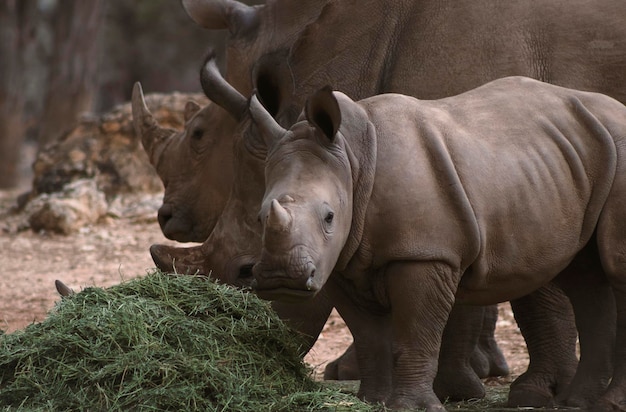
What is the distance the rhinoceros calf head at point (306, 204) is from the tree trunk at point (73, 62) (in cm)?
1501

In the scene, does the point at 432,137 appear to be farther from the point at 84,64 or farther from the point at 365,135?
the point at 84,64

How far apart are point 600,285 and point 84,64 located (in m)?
15.3

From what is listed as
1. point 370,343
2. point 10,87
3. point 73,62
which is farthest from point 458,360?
point 73,62

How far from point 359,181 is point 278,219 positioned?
52cm

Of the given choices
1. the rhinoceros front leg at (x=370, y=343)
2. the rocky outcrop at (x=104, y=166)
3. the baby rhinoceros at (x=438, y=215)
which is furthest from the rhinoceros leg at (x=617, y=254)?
the rocky outcrop at (x=104, y=166)

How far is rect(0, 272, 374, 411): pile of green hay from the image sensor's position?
5141mm

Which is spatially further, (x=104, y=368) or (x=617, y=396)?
(x=617, y=396)

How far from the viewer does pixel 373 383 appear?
5.77 meters

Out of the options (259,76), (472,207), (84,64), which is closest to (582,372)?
(472,207)

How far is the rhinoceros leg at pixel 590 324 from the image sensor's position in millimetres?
5961

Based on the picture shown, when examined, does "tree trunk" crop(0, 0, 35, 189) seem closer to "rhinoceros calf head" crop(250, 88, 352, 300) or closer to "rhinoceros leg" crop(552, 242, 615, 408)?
"rhinoceros leg" crop(552, 242, 615, 408)

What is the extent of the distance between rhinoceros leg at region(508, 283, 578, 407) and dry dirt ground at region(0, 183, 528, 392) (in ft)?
5.77

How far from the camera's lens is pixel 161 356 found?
525 cm

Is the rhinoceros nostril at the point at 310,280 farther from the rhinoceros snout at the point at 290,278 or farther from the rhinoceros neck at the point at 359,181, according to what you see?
the rhinoceros neck at the point at 359,181
